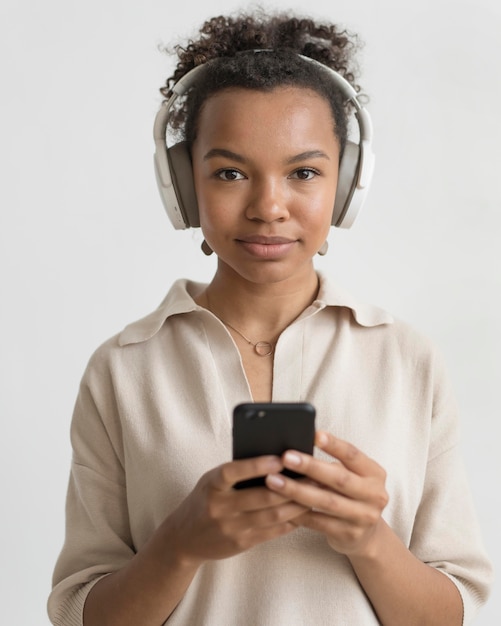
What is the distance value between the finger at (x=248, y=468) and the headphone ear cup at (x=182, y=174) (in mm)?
628

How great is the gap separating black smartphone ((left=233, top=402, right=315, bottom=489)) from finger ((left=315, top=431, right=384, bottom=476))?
2cm

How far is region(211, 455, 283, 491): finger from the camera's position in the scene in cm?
149

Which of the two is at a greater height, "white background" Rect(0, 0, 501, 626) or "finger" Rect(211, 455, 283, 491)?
"white background" Rect(0, 0, 501, 626)

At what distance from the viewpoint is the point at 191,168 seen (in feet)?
6.48

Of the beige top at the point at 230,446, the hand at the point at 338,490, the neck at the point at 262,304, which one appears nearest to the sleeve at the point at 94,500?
the beige top at the point at 230,446

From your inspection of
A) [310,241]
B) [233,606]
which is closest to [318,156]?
[310,241]

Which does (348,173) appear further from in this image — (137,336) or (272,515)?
(272,515)

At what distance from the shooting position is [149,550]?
1783 mm

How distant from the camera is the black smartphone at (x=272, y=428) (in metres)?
1.49

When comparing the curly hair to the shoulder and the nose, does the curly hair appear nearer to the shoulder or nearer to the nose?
the nose

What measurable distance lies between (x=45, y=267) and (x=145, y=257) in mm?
269

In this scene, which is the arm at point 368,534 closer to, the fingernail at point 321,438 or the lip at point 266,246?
the fingernail at point 321,438

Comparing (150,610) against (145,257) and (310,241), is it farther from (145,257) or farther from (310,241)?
(145,257)

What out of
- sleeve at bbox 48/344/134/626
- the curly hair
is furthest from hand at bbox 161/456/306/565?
the curly hair
